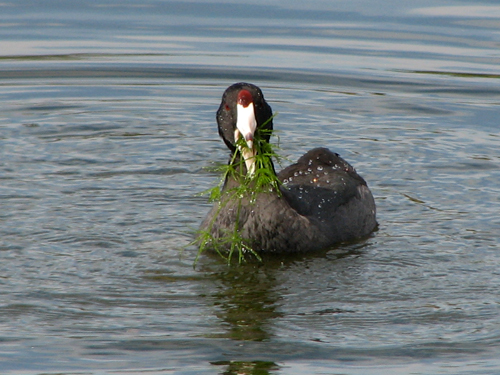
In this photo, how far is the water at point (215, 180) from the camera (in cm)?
518

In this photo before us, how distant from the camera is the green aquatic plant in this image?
21.2ft

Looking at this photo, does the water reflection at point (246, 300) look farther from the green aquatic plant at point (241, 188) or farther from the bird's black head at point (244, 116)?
the bird's black head at point (244, 116)

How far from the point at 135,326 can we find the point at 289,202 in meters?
1.89

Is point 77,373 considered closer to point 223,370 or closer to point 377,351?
point 223,370

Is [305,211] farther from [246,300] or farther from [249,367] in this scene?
[249,367]

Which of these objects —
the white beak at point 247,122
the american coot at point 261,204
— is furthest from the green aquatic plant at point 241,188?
the white beak at point 247,122

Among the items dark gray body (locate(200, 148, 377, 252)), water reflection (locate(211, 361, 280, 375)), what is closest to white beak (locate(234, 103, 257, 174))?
dark gray body (locate(200, 148, 377, 252))

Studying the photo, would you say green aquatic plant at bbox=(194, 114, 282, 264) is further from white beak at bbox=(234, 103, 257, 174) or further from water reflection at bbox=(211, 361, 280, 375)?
water reflection at bbox=(211, 361, 280, 375)

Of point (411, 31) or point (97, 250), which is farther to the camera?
point (411, 31)

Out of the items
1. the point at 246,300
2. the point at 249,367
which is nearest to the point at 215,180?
the point at 246,300

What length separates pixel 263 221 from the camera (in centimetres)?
664

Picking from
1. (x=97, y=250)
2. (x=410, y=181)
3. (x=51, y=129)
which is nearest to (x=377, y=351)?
(x=97, y=250)

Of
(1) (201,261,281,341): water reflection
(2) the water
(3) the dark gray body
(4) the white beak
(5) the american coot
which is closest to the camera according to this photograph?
(2) the water

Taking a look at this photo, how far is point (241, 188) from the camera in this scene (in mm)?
6609
